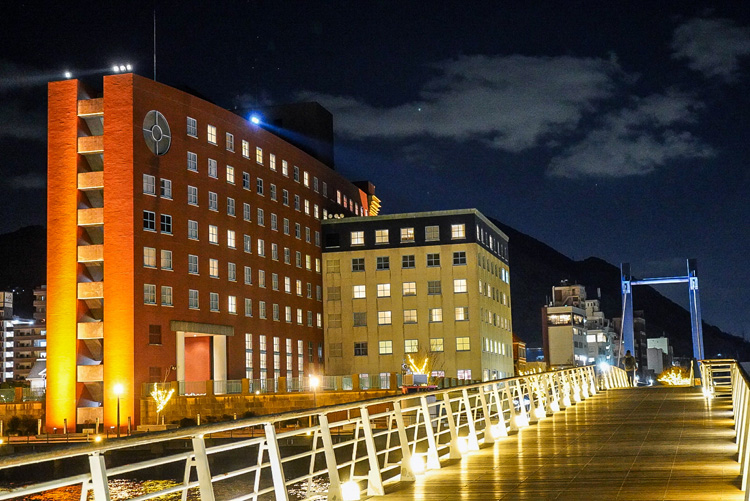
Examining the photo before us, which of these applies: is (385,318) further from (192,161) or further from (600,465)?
(600,465)

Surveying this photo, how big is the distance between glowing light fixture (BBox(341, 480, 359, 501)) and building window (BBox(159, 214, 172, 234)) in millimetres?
56974

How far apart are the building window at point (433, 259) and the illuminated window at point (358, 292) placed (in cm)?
677

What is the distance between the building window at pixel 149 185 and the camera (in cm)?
6550

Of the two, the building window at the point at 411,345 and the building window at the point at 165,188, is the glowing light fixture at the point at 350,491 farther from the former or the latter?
the building window at the point at 411,345

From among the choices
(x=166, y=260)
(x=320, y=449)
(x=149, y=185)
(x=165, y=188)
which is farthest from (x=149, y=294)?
(x=320, y=449)

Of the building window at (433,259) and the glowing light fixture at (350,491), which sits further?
the building window at (433,259)

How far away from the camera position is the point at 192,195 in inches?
2771

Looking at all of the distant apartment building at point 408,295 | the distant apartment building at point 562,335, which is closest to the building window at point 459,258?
the distant apartment building at point 408,295

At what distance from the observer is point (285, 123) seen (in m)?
106

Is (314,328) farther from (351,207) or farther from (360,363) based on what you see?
(351,207)

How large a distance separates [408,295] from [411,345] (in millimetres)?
4804

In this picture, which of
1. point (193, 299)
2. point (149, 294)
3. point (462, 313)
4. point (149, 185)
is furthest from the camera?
point (462, 313)

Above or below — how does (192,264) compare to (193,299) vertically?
above

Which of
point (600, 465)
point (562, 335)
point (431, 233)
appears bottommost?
point (600, 465)
